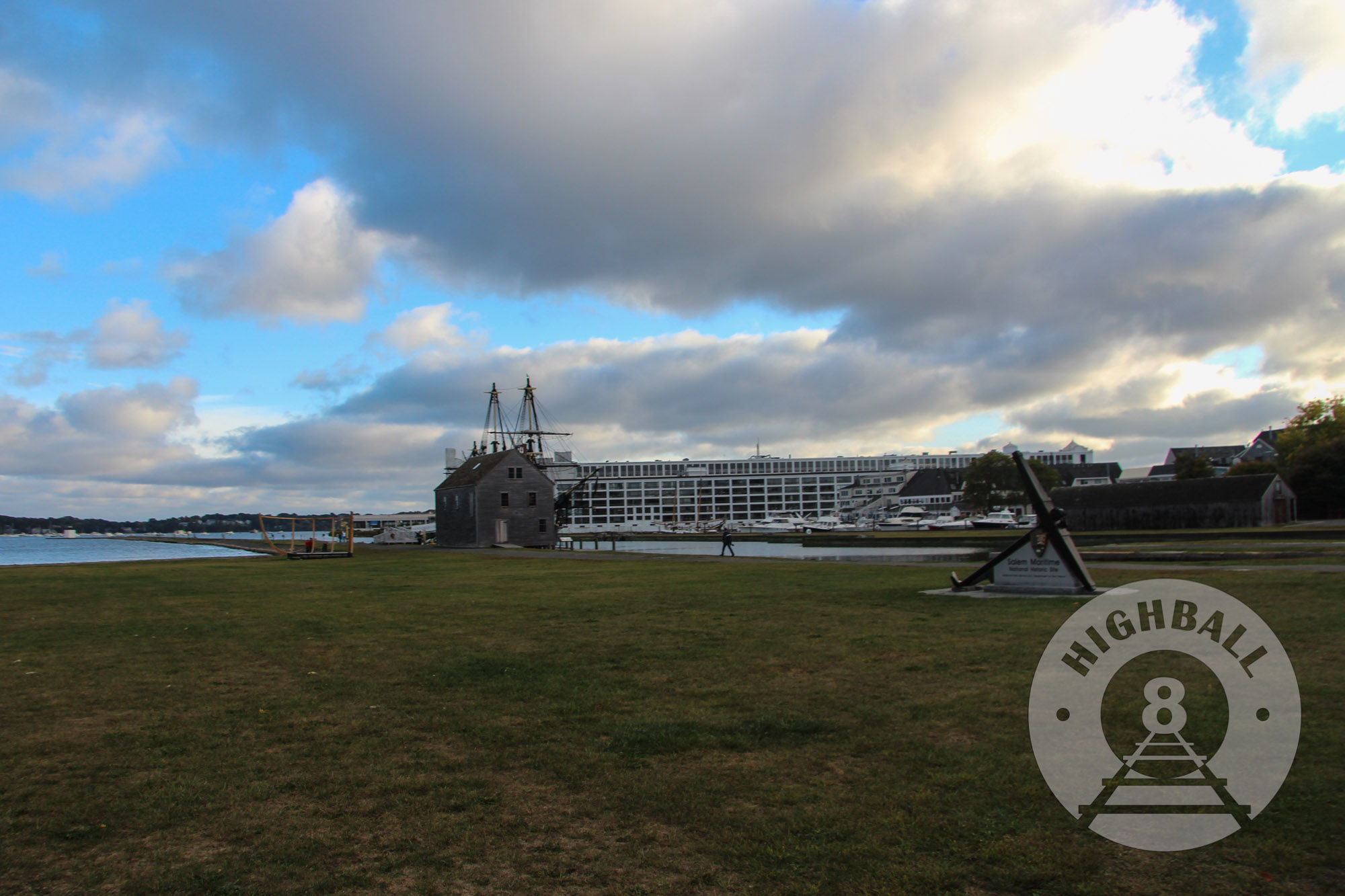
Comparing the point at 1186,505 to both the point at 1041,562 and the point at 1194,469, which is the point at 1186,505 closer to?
the point at 1194,469

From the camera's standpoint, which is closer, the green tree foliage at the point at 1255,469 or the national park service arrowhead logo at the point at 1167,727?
the national park service arrowhead logo at the point at 1167,727

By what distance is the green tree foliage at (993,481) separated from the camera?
9319 cm

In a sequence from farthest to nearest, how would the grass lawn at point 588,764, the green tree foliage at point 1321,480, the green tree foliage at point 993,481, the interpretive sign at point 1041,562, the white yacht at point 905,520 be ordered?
1. the white yacht at point 905,520
2. the green tree foliage at point 993,481
3. the green tree foliage at point 1321,480
4. the interpretive sign at point 1041,562
5. the grass lawn at point 588,764

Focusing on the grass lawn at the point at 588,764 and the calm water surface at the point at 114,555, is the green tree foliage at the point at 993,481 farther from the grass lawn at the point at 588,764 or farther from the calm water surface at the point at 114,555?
the grass lawn at the point at 588,764

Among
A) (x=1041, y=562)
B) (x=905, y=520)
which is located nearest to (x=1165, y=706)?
(x=1041, y=562)

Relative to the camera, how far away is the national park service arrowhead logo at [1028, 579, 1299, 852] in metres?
4.99

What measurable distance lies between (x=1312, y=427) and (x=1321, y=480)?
2366 cm

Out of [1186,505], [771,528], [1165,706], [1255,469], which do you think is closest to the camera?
[1165,706]

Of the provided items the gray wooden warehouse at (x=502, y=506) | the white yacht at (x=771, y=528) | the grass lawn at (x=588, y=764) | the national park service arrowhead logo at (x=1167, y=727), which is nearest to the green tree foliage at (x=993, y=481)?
the white yacht at (x=771, y=528)

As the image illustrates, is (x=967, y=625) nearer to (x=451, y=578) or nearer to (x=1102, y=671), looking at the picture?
(x=1102, y=671)

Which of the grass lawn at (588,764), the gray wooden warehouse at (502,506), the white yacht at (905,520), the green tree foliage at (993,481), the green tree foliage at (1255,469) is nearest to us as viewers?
the grass lawn at (588,764)

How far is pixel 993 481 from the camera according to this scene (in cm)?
9344

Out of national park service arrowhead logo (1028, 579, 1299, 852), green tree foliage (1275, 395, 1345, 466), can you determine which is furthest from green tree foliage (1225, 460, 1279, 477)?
national park service arrowhead logo (1028, 579, 1299, 852)

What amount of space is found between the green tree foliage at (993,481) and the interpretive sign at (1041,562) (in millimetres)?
80253
